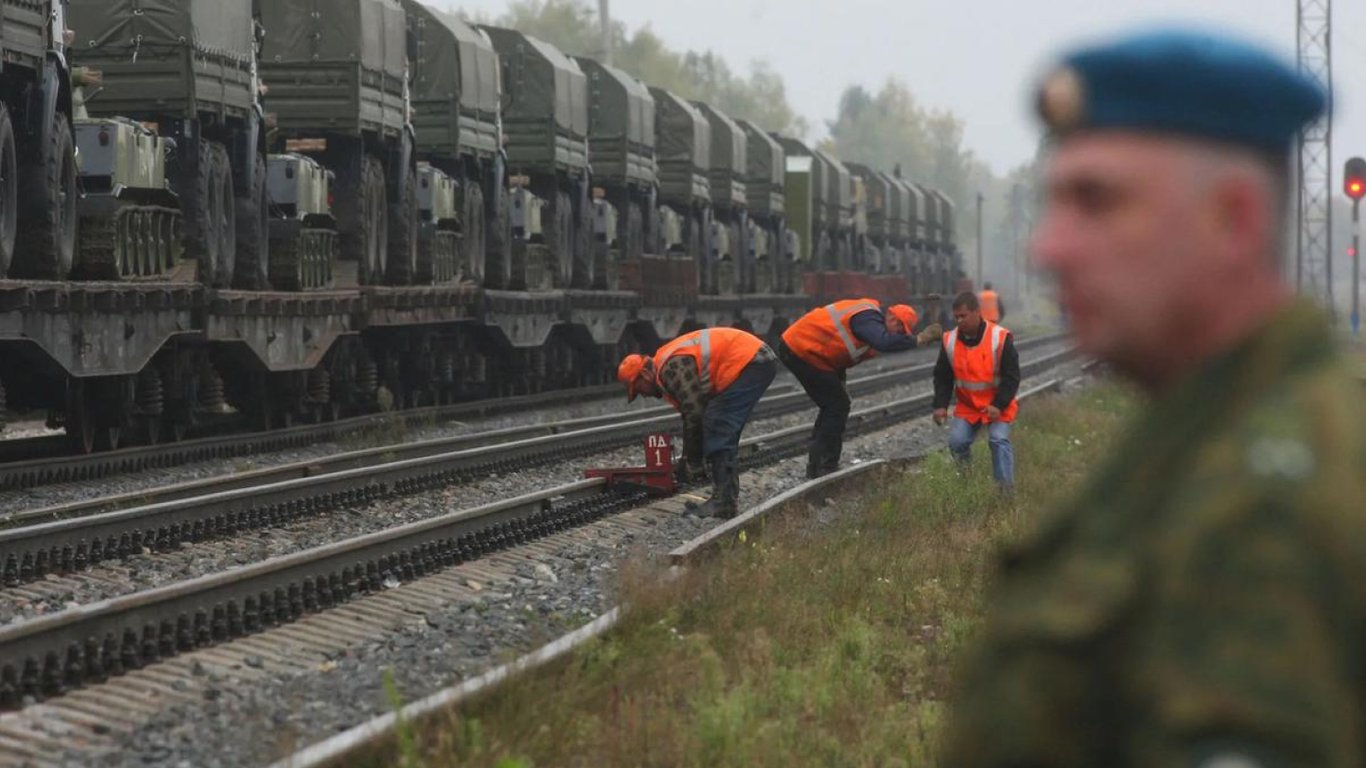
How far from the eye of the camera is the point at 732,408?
12.9 m

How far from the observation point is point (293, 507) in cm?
1284

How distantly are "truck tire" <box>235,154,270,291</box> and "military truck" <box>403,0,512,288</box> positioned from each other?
4.70 metres

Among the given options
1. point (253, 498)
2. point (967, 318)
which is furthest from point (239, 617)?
point (967, 318)

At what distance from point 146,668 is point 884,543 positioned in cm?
472

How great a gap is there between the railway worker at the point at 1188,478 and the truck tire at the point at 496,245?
2624cm

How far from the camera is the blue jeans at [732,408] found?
507 inches

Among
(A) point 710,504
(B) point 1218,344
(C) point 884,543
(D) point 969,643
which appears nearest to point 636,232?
(A) point 710,504

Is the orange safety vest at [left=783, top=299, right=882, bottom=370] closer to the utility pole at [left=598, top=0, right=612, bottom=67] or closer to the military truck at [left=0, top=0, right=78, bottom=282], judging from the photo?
the military truck at [left=0, top=0, right=78, bottom=282]

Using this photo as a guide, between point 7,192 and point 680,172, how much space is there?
23.4m

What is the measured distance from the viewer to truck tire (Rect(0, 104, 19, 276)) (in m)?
15.0

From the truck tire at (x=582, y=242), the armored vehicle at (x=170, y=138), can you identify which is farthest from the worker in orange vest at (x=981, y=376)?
the truck tire at (x=582, y=242)

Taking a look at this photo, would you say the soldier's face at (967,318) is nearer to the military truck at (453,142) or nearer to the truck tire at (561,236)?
the military truck at (453,142)

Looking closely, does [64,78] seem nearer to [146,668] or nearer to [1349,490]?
[146,668]

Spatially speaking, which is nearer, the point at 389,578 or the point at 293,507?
the point at 389,578
